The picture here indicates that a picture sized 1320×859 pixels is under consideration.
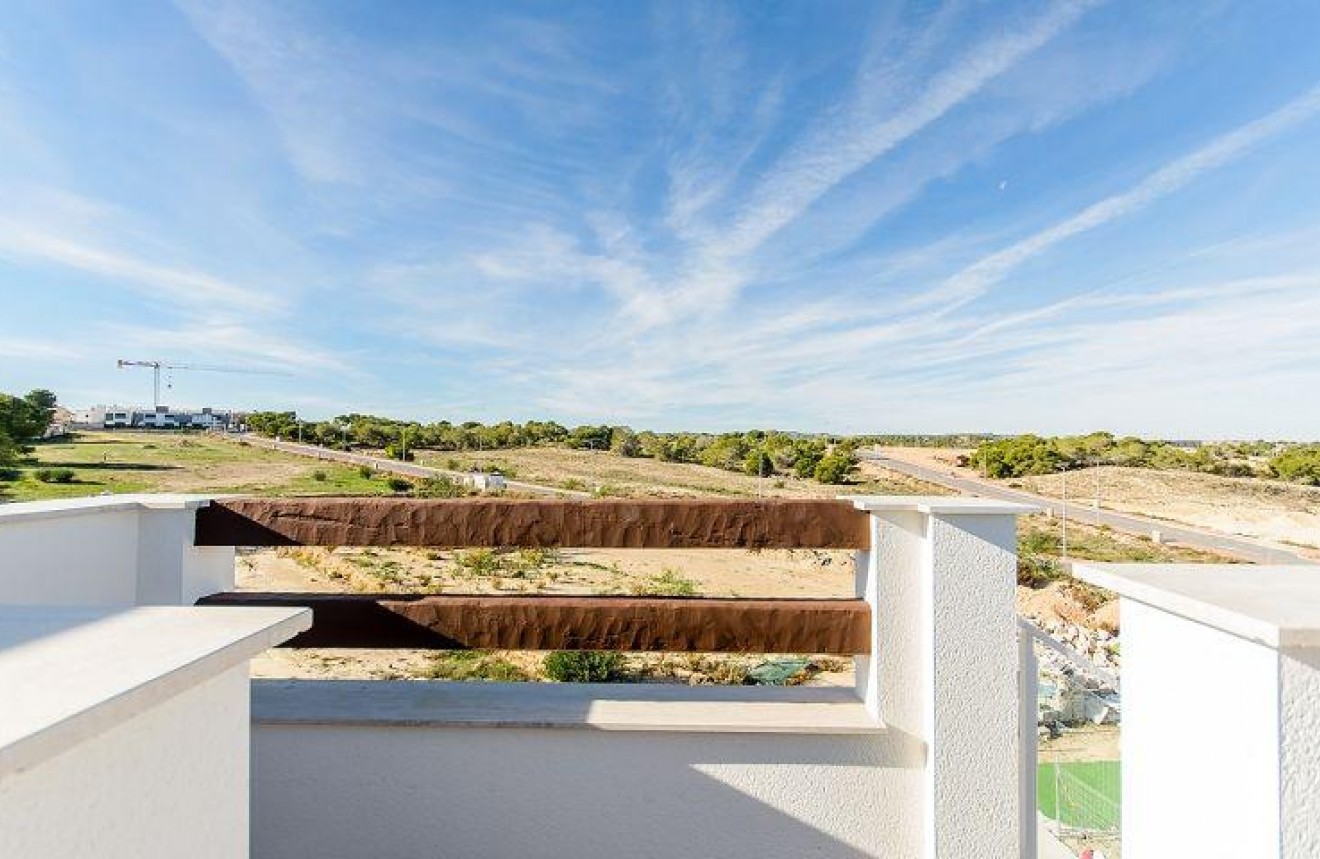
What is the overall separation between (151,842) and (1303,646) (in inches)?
56.7

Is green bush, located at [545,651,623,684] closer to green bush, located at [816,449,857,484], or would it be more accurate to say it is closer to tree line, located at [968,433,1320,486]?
green bush, located at [816,449,857,484]

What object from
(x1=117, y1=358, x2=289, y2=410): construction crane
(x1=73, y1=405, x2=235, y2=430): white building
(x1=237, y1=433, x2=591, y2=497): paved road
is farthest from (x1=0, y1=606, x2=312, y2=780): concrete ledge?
(x1=117, y1=358, x2=289, y2=410): construction crane

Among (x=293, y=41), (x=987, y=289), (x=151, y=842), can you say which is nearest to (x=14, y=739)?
(x=151, y=842)

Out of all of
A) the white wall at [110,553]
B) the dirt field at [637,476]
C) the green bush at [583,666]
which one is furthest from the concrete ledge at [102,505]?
the dirt field at [637,476]

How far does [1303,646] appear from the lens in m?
0.74

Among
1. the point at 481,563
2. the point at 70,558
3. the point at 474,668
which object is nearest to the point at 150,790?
the point at 70,558

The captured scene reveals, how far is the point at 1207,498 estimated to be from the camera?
2845 centimetres

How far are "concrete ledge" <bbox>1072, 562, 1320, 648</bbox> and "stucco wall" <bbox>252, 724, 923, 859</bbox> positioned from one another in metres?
0.77

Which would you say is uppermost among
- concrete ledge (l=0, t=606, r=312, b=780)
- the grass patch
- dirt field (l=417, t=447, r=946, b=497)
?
concrete ledge (l=0, t=606, r=312, b=780)

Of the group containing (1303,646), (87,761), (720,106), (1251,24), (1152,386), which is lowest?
(87,761)

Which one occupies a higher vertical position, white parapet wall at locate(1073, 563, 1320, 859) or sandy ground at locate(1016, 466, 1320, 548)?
white parapet wall at locate(1073, 563, 1320, 859)

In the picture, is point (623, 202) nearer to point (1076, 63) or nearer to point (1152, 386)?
point (1076, 63)

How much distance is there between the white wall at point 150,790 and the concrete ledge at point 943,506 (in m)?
1.39

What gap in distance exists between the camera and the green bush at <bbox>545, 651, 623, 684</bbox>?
399cm
